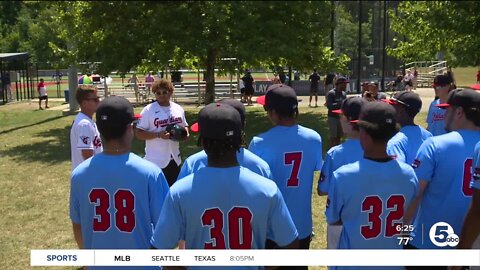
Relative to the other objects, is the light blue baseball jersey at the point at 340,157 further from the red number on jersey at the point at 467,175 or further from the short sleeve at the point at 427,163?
the red number on jersey at the point at 467,175

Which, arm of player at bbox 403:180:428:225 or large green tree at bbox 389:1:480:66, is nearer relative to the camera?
arm of player at bbox 403:180:428:225

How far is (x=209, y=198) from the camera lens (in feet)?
9.19

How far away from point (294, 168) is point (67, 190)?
23.1 ft

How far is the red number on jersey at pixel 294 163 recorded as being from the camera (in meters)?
4.34

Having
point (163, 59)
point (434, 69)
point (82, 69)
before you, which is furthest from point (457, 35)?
point (434, 69)

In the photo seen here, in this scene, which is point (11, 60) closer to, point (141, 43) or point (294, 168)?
point (141, 43)

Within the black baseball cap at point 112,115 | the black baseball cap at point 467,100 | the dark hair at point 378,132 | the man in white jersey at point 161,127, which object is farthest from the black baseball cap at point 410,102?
the man in white jersey at point 161,127

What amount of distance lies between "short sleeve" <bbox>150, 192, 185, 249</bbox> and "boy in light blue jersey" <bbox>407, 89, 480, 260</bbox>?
1.83 m

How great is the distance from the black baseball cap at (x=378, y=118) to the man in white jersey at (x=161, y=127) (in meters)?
3.43

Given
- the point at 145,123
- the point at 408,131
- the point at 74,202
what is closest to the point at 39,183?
the point at 145,123

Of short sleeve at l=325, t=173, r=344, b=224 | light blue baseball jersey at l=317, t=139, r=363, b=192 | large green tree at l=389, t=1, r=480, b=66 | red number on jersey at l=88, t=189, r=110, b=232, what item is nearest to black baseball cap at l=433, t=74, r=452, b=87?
light blue baseball jersey at l=317, t=139, r=363, b=192

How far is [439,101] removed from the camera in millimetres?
7562

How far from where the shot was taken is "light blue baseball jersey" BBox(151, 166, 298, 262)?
281 cm

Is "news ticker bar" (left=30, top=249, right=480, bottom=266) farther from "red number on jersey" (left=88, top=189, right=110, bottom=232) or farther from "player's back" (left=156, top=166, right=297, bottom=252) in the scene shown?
"red number on jersey" (left=88, top=189, right=110, bottom=232)
